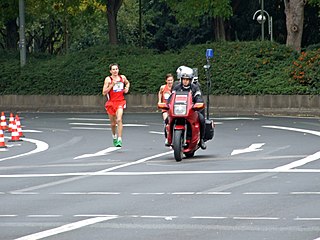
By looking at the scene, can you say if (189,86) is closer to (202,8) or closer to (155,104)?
(155,104)

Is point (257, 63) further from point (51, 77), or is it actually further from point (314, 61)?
point (51, 77)

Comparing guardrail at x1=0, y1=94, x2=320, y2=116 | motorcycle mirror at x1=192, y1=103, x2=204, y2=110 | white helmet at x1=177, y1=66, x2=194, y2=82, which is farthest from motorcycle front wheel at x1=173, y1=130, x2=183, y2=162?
guardrail at x1=0, y1=94, x2=320, y2=116

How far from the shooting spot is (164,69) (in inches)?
1825

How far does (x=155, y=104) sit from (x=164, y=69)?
187cm

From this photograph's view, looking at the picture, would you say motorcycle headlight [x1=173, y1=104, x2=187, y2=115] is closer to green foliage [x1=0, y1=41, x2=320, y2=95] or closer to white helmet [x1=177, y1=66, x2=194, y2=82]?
white helmet [x1=177, y1=66, x2=194, y2=82]

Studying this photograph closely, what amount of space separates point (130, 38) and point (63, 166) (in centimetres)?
6484

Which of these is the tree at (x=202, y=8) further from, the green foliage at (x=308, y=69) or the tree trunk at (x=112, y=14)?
the green foliage at (x=308, y=69)

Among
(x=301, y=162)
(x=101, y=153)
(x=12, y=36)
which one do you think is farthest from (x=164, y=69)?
(x=301, y=162)

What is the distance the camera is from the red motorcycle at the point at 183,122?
19391mm

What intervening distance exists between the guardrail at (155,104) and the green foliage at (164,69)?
25 centimetres

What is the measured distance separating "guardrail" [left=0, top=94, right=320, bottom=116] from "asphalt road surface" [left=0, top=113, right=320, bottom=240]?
12.9 m

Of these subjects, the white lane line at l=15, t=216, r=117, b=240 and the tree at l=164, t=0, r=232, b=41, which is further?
the tree at l=164, t=0, r=232, b=41

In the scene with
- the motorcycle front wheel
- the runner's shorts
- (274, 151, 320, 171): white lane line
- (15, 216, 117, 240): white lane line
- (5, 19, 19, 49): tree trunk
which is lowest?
(274, 151, 320, 171): white lane line

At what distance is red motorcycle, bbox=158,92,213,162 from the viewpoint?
19.4 meters
